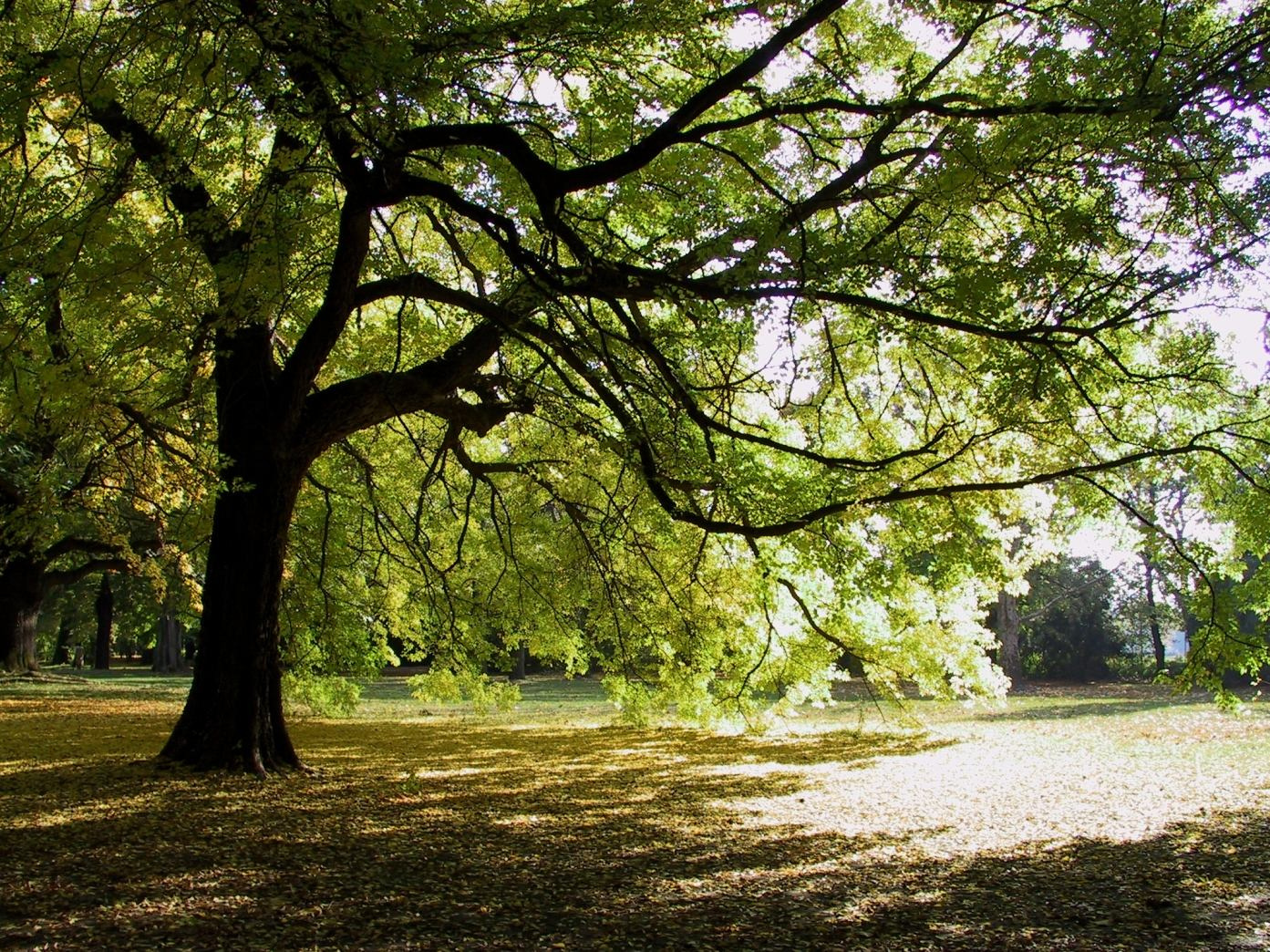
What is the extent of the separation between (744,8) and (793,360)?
2271 millimetres

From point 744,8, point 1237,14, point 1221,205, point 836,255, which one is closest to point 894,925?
point 836,255

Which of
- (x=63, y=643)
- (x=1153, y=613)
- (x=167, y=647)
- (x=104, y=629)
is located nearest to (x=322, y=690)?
(x=1153, y=613)

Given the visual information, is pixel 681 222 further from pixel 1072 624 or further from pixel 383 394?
pixel 1072 624

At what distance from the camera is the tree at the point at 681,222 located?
4.81 metres

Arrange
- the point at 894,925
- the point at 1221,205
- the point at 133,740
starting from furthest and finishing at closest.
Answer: the point at 133,740, the point at 1221,205, the point at 894,925

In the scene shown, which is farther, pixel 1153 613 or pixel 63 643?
pixel 63 643

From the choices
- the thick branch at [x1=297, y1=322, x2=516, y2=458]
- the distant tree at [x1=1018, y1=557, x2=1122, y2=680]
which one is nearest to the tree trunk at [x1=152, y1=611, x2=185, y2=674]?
the distant tree at [x1=1018, y1=557, x2=1122, y2=680]

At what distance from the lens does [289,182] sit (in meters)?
5.87

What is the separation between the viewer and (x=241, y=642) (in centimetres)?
757

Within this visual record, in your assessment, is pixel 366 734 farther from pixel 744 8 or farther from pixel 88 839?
pixel 744 8

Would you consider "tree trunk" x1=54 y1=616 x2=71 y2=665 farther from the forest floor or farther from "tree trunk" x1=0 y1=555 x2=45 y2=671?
the forest floor

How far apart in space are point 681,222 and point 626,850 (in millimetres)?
4125

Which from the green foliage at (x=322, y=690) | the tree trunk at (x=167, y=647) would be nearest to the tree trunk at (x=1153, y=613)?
the green foliage at (x=322, y=690)

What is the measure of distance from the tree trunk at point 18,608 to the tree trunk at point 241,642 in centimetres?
1252
